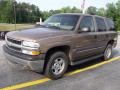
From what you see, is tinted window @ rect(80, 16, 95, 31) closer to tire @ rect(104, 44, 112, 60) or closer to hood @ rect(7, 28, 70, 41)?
hood @ rect(7, 28, 70, 41)

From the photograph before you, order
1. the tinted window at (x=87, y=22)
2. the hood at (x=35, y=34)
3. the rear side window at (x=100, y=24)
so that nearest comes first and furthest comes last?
the hood at (x=35, y=34) < the tinted window at (x=87, y=22) < the rear side window at (x=100, y=24)

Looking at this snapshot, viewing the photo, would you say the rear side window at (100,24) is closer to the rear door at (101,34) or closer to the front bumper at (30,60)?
the rear door at (101,34)

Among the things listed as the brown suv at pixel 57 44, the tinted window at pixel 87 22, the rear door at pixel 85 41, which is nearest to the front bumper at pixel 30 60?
the brown suv at pixel 57 44

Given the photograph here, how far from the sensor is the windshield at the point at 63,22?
641cm

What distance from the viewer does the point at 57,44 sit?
18.3 feet

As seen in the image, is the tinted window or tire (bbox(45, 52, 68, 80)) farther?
the tinted window

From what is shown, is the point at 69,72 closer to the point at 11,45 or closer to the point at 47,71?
the point at 47,71

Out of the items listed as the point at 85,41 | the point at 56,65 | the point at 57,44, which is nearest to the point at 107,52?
the point at 85,41

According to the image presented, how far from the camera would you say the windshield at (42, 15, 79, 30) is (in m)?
6.41

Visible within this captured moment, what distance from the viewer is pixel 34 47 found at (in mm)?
5141

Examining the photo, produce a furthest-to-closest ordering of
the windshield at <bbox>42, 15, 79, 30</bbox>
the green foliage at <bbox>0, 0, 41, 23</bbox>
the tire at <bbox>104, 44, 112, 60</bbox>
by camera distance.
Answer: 1. the green foliage at <bbox>0, 0, 41, 23</bbox>
2. the tire at <bbox>104, 44, 112, 60</bbox>
3. the windshield at <bbox>42, 15, 79, 30</bbox>

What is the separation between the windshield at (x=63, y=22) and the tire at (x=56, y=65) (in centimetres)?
96

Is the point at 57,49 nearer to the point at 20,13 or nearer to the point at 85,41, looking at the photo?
the point at 85,41

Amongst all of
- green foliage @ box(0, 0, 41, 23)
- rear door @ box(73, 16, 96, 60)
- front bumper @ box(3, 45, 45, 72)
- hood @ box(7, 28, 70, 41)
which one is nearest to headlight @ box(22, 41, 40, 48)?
hood @ box(7, 28, 70, 41)
